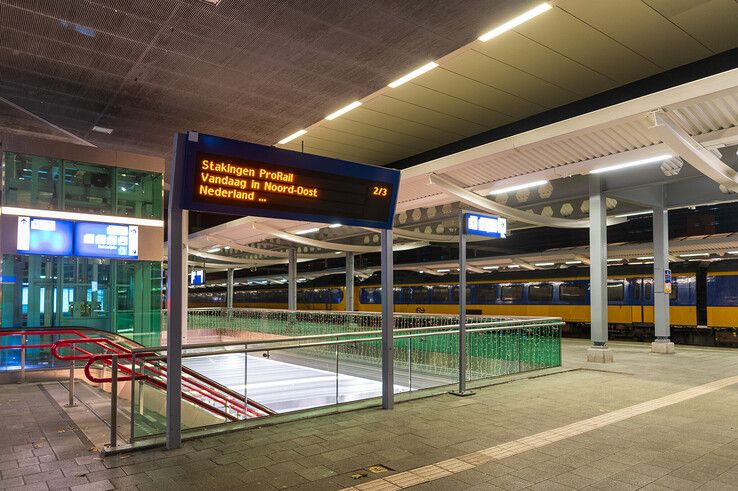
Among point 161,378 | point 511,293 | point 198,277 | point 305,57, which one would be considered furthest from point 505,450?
point 198,277

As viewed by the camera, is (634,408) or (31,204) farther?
(31,204)

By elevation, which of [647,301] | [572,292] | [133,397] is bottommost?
[133,397]

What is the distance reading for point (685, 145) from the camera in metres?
8.68

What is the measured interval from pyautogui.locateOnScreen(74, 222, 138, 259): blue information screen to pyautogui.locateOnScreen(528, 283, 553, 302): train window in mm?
17356

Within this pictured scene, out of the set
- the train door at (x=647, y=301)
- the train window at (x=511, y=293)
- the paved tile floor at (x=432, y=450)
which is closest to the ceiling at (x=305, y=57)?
the paved tile floor at (x=432, y=450)

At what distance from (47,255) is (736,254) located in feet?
68.7

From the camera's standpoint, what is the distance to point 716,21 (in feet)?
23.5

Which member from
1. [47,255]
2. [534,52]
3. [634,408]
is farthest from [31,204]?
[634,408]

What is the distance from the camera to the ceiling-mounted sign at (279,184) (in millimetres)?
5789

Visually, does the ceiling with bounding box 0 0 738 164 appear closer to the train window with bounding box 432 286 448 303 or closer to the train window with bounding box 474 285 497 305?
the train window with bounding box 474 285 497 305

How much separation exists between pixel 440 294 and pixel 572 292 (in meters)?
6.50

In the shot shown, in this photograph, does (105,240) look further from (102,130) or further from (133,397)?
(133,397)

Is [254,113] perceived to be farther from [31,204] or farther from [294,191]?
[31,204]

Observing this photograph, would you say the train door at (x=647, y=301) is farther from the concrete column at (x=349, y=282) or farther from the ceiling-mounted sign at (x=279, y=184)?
the ceiling-mounted sign at (x=279, y=184)
